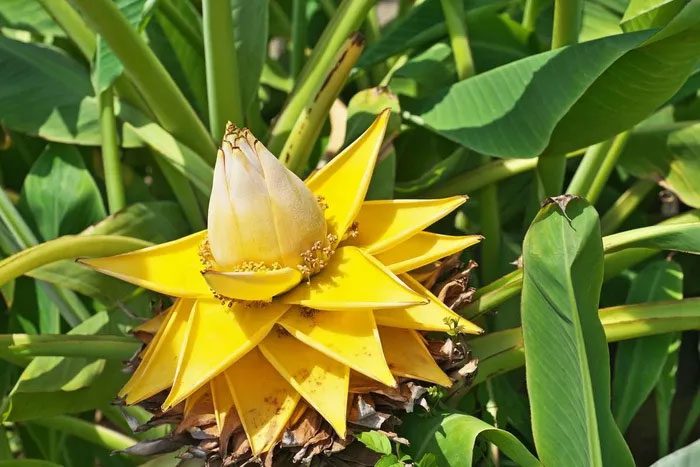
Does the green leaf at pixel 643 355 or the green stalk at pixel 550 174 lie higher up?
the green stalk at pixel 550 174

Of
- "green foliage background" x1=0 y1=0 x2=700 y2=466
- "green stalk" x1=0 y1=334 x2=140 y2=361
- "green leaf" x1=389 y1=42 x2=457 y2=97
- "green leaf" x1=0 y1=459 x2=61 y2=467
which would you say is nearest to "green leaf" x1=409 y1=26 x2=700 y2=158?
"green foliage background" x1=0 y1=0 x2=700 y2=466

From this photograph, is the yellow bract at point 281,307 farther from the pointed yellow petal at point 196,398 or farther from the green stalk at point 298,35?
the green stalk at point 298,35

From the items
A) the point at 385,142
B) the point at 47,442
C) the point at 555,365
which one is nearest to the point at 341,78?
the point at 385,142

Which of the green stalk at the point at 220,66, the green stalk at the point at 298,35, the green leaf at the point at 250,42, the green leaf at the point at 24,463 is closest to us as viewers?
the green leaf at the point at 24,463

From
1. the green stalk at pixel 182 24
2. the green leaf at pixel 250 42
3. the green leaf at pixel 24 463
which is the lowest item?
the green leaf at pixel 24 463

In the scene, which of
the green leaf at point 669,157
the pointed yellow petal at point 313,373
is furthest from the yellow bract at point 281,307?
the green leaf at point 669,157

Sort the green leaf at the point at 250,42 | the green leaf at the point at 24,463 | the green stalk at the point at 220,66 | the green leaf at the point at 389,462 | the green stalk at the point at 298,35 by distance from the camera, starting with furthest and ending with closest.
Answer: the green stalk at the point at 298,35 < the green leaf at the point at 250,42 < the green stalk at the point at 220,66 < the green leaf at the point at 24,463 < the green leaf at the point at 389,462

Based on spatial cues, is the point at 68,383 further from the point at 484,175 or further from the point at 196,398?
the point at 484,175
